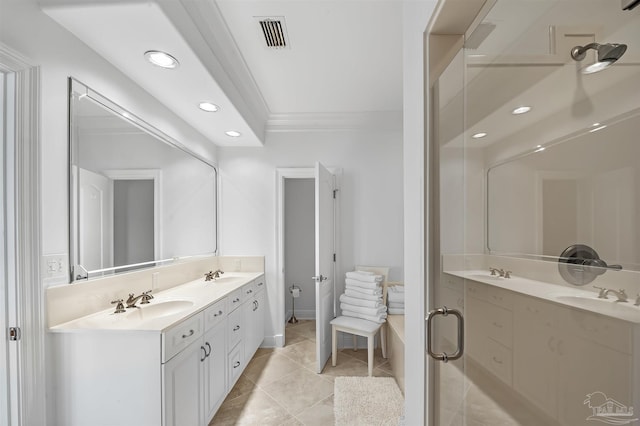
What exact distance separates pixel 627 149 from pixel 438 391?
96 centimetres

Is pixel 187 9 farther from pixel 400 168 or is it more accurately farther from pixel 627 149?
pixel 400 168

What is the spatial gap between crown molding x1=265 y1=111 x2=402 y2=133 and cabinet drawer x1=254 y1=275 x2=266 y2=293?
1.75 metres

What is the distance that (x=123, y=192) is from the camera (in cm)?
205

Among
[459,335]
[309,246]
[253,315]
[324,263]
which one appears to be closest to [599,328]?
[459,335]

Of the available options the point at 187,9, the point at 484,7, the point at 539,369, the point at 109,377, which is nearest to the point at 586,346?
the point at 539,369

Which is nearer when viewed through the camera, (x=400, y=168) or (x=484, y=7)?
(x=484, y=7)

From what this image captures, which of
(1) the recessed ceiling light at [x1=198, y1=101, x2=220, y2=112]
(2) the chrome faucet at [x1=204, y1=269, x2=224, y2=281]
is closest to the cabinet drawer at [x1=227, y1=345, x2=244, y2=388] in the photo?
(2) the chrome faucet at [x1=204, y1=269, x2=224, y2=281]

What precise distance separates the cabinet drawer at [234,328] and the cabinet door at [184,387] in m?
0.52

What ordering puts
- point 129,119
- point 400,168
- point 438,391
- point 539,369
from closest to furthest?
point 539,369 < point 438,391 < point 129,119 < point 400,168

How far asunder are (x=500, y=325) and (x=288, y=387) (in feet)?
7.74

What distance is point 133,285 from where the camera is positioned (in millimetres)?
2092

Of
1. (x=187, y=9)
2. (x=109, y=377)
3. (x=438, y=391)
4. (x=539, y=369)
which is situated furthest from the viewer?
(x=187, y=9)

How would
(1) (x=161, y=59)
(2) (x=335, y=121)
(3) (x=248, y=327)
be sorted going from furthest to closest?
(2) (x=335, y=121), (3) (x=248, y=327), (1) (x=161, y=59)

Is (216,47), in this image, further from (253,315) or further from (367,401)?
(367,401)
